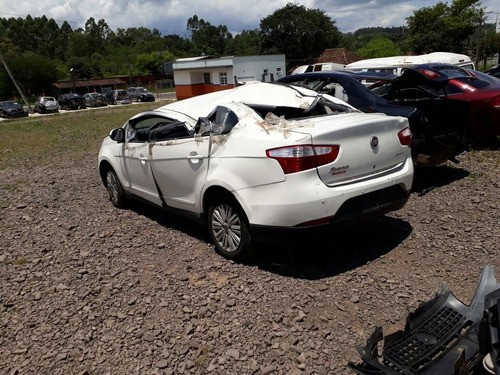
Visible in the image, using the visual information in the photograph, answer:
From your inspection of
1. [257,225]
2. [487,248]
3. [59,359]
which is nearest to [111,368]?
[59,359]

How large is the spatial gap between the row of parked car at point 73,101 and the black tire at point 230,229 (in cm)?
4001

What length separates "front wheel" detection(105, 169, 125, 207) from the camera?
5.64m

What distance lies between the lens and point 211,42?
4801 inches

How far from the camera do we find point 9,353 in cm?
299

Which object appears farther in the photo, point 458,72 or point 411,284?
point 458,72

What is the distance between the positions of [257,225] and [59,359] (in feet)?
5.62

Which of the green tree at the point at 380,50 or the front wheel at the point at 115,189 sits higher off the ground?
the green tree at the point at 380,50

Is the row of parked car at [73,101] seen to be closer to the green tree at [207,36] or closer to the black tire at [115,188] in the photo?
the black tire at [115,188]

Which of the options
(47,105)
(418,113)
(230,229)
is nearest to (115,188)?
(230,229)

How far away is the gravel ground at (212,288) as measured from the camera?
283 cm

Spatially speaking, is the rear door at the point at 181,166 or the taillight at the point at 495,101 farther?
the taillight at the point at 495,101

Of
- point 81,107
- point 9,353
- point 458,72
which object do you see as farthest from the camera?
point 81,107

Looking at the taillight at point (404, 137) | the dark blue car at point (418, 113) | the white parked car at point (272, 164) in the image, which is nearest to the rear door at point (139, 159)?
the white parked car at point (272, 164)

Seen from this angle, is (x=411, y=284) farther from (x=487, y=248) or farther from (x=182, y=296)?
(x=182, y=296)
